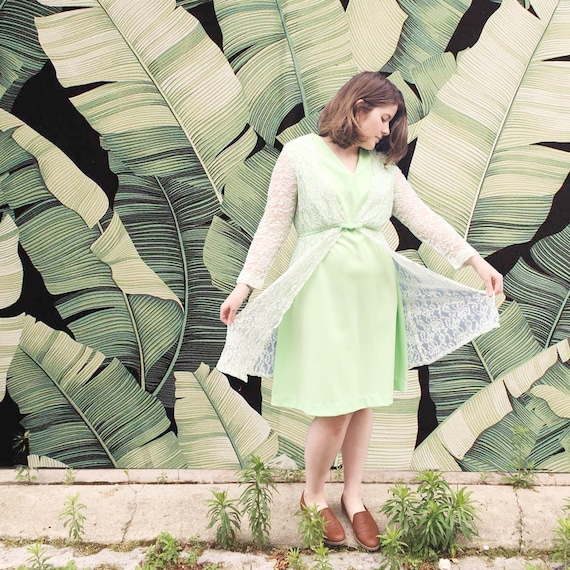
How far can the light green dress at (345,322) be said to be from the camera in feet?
6.35

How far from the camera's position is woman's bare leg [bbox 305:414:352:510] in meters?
2.05

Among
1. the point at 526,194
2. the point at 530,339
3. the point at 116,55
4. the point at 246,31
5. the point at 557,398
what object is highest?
the point at 246,31

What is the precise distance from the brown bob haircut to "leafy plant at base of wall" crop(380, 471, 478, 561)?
1287mm

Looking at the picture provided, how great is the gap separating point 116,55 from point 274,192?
1120 millimetres

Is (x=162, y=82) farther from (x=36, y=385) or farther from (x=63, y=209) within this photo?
(x=36, y=385)

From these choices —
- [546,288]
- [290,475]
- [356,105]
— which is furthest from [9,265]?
[546,288]

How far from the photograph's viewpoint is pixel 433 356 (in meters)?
2.18

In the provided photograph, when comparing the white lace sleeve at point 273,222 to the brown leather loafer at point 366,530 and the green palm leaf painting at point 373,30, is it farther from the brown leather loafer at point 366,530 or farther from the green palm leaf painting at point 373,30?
the brown leather loafer at point 366,530

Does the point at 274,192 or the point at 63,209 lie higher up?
the point at 274,192

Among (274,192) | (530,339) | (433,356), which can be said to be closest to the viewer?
(274,192)

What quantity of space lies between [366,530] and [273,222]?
4.00 feet

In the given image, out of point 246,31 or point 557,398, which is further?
point 557,398

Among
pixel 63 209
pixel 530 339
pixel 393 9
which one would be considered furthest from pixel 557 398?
pixel 63 209

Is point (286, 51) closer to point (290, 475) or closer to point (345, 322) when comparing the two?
point (345, 322)
